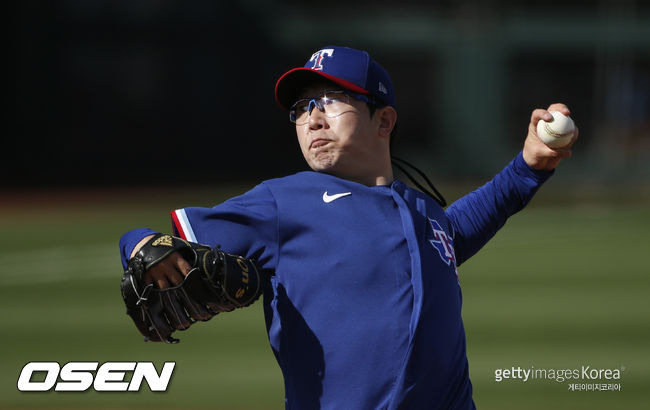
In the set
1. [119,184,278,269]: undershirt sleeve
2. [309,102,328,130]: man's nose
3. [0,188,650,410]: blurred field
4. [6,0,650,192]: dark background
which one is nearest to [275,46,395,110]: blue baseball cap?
[309,102,328,130]: man's nose

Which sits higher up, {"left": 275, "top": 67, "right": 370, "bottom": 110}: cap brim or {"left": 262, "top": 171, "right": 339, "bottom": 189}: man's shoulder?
{"left": 275, "top": 67, "right": 370, "bottom": 110}: cap brim

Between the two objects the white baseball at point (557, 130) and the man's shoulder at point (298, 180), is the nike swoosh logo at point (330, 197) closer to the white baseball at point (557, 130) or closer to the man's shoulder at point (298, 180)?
the man's shoulder at point (298, 180)

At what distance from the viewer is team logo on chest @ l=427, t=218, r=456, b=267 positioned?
241 centimetres

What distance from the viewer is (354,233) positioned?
88.4 inches

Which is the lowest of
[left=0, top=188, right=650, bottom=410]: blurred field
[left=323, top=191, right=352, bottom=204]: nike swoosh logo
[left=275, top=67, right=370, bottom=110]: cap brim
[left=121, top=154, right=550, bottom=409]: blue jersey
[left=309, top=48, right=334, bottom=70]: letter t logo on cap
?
[left=0, top=188, right=650, bottom=410]: blurred field

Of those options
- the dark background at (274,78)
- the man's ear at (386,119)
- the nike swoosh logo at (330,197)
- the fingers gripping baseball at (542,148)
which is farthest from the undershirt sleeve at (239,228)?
the dark background at (274,78)

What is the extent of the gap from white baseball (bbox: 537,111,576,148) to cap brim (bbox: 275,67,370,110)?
0.68 metres

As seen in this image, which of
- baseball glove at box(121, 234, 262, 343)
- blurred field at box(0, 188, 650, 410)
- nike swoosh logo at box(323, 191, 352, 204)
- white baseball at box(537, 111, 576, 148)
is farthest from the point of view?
blurred field at box(0, 188, 650, 410)

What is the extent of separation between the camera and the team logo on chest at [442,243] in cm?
241

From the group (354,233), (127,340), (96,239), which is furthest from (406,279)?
(96,239)

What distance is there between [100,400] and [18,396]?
504 mm

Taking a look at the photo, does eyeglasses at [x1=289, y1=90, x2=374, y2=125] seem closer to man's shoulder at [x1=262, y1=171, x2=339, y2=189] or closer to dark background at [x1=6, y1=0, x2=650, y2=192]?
man's shoulder at [x1=262, y1=171, x2=339, y2=189]

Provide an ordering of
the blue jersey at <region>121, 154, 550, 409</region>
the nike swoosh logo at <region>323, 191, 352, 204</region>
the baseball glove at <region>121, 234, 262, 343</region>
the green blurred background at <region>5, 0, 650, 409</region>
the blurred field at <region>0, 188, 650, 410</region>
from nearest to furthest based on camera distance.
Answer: the baseball glove at <region>121, 234, 262, 343</region>, the blue jersey at <region>121, 154, 550, 409</region>, the nike swoosh logo at <region>323, 191, 352, 204</region>, the blurred field at <region>0, 188, 650, 410</region>, the green blurred background at <region>5, 0, 650, 409</region>

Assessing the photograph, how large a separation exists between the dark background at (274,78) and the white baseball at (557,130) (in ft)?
62.4
